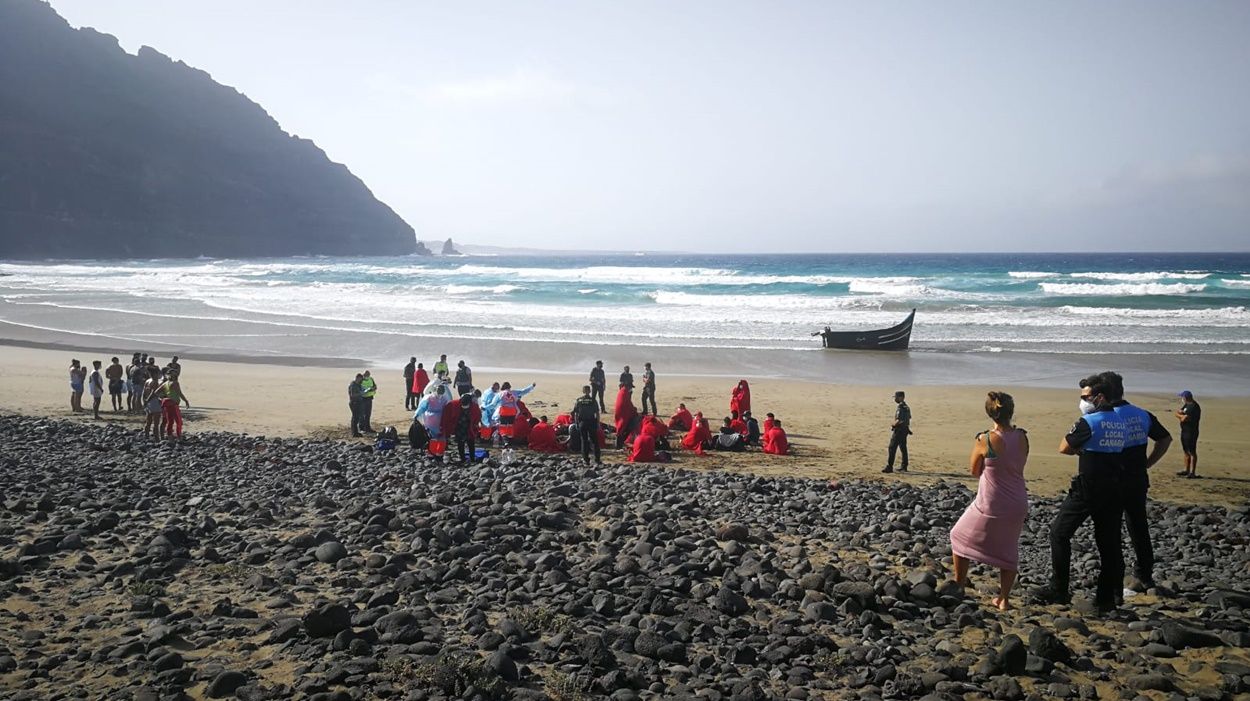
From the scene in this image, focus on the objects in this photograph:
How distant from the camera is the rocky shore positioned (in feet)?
15.5

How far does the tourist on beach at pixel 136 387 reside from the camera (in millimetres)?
16016

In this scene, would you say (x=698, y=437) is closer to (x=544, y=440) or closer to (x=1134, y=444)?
(x=544, y=440)

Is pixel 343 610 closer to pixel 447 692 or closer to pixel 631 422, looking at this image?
pixel 447 692

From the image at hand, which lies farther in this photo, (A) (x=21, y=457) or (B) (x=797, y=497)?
(A) (x=21, y=457)

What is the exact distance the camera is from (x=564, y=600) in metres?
5.96

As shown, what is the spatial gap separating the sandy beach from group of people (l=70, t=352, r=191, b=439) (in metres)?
0.47

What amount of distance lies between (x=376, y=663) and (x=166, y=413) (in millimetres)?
10224

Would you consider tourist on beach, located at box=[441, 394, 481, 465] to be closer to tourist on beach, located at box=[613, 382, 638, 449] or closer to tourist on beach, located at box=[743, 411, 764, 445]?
tourist on beach, located at box=[613, 382, 638, 449]

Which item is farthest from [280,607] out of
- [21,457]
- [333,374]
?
[333,374]

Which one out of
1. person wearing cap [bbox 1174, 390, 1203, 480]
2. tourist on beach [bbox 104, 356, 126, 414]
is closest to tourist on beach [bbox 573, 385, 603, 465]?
person wearing cap [bbox 1174, 390, 1203, 480]

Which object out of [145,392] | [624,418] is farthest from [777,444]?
[145,392]

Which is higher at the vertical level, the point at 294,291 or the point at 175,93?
the point at 175,93

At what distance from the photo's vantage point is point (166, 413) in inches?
517

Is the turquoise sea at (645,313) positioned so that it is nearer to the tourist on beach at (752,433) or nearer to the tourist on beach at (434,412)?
the tourist on beach at (434,412)
